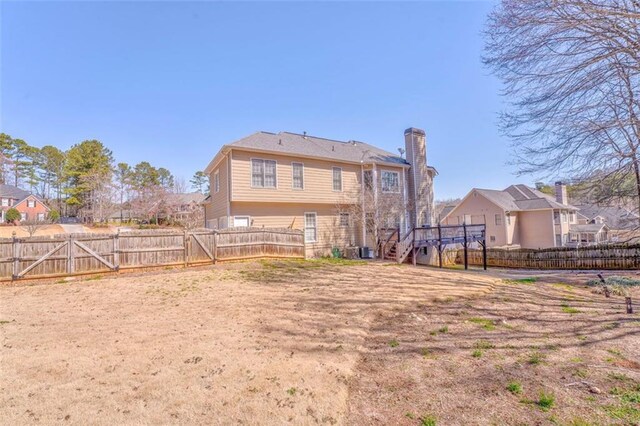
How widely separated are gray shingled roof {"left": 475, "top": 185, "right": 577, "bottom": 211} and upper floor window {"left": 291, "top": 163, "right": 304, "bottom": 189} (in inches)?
766

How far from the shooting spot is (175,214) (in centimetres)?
3481

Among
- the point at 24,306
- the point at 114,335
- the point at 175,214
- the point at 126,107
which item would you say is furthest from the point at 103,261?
the point at 175,214

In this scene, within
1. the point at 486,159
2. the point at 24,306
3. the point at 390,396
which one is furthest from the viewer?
the point at 486,159

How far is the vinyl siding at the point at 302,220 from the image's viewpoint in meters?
15.4

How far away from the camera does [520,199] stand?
1149 inches

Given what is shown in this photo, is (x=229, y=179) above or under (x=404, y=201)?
above

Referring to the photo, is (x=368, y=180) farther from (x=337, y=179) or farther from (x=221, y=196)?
(x=221, y=196)

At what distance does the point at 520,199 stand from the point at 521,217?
Result: 76.0 inches

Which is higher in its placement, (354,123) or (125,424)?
(354,123)

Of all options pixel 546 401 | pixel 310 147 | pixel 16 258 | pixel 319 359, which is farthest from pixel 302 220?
pixel 546 401

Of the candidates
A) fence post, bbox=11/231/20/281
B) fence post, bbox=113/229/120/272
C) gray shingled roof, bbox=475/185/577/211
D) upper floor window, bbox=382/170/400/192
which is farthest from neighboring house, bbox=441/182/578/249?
fence post, bbox=11/231/20/281

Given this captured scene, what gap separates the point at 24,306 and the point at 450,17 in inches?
545

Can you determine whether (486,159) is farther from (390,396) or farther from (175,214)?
(175,214)

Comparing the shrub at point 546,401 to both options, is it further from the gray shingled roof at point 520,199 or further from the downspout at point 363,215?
the gray shingled roof at point 520,199
